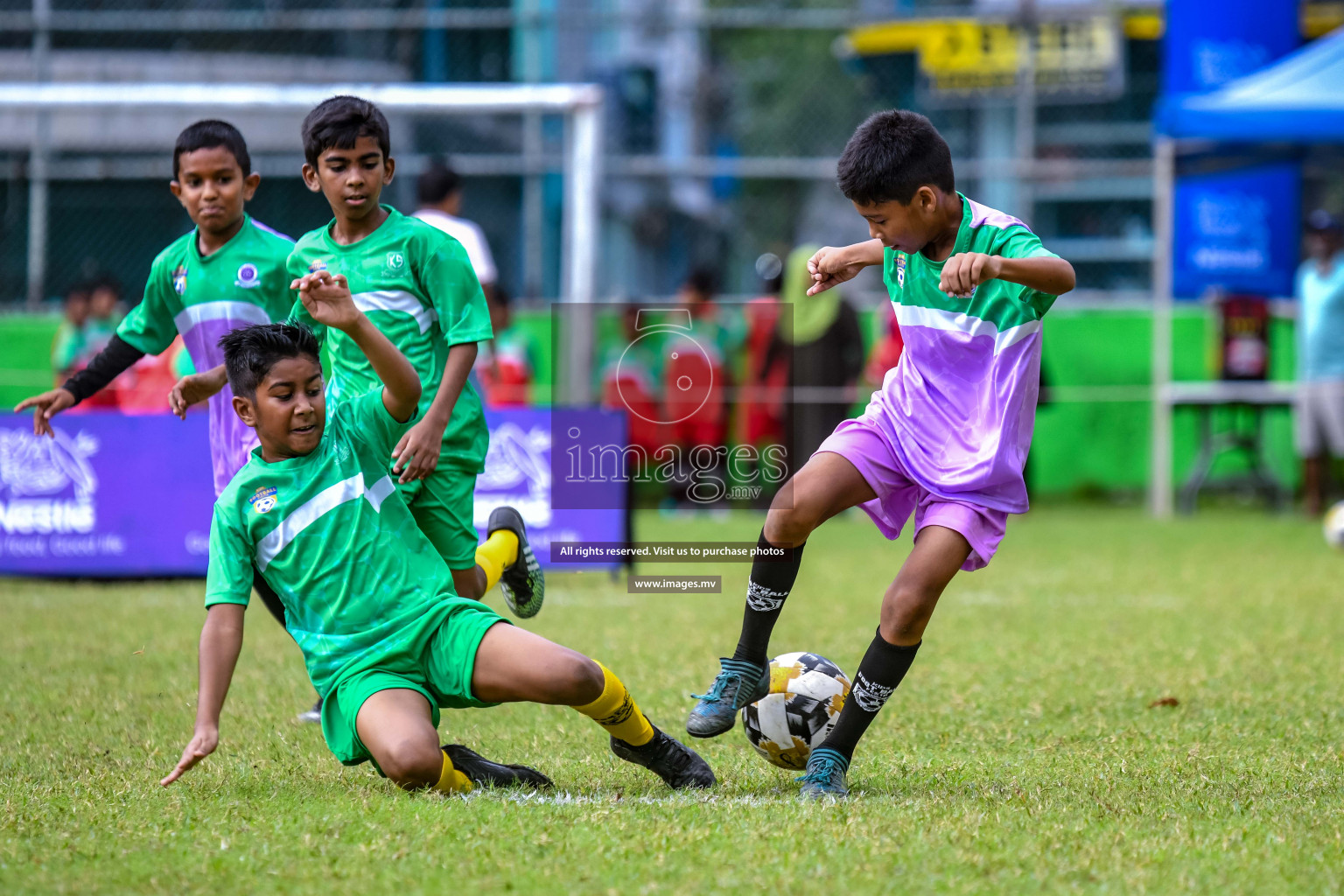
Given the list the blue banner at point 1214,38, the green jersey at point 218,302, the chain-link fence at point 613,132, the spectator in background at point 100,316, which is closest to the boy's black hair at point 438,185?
the green jersey at point 218,302

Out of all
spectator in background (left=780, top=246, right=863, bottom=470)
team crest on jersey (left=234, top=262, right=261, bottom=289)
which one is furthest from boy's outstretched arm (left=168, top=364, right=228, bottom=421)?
spectator in background (left=780, top=246, right=863, bottom=470)

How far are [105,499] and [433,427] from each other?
5114 mm

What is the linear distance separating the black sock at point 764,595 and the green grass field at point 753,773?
34 centimetres

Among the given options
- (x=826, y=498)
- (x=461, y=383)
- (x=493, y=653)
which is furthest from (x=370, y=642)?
(x=826, y=498)

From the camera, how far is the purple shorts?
3.51 metres

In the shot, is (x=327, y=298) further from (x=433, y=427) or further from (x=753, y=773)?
(x=753, y=773)

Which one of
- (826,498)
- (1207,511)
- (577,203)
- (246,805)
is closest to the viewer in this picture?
(246,805)

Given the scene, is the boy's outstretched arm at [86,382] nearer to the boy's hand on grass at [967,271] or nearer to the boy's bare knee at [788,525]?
the boy's bare knee at [788,525]

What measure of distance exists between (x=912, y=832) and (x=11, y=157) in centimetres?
1175

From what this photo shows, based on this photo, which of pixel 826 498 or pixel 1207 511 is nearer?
pixel 826 498

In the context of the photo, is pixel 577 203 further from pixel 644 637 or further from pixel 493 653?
pixel 493 653

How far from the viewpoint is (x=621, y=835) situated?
118 inches

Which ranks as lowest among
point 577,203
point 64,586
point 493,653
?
point 64,586

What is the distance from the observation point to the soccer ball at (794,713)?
3.73m
